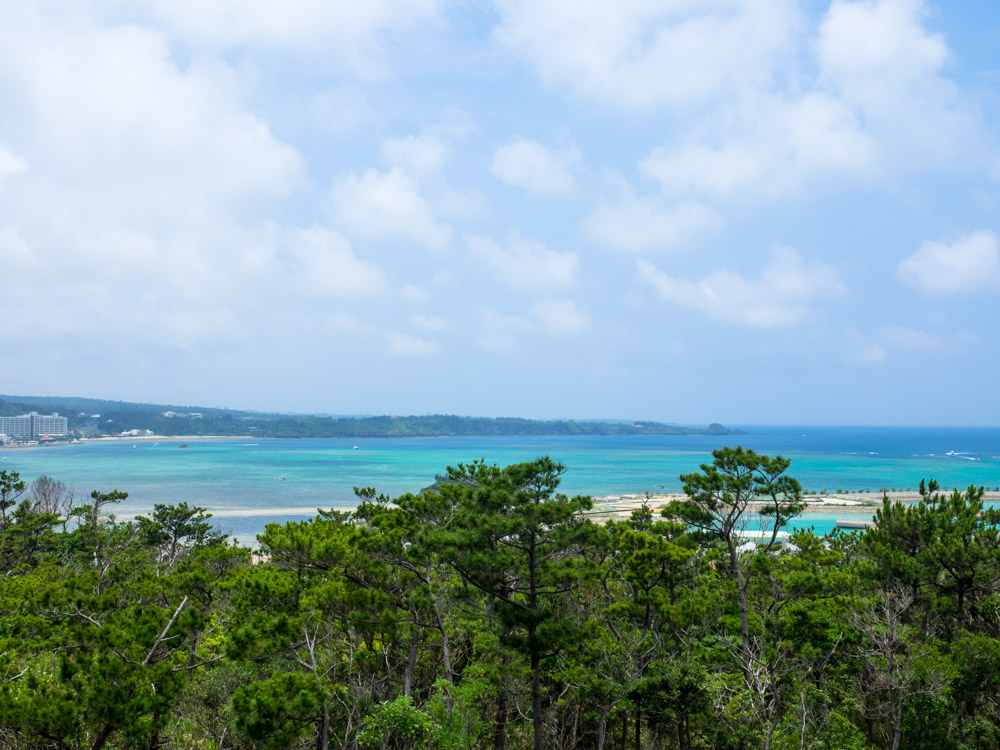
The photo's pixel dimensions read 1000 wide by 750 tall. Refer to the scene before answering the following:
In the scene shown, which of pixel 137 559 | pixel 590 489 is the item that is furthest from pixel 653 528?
pixel 590 489

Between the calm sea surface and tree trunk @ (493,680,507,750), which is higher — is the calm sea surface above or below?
below

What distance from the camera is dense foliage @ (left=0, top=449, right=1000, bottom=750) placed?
313 inches

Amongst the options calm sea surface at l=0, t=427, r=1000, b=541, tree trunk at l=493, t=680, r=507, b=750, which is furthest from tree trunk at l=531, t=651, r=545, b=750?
calm sea surface at l=0, t=427, r=1000, b=541

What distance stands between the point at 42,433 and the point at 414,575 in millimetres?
226241

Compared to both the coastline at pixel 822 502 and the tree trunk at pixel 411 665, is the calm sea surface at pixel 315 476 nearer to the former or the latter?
the coastline at pixel 822 502

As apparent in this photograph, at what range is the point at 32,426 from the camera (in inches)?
7313

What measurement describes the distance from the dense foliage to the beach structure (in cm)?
21557

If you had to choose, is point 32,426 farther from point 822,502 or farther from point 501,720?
point 501,720

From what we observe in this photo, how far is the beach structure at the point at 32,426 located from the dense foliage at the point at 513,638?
215566 mm

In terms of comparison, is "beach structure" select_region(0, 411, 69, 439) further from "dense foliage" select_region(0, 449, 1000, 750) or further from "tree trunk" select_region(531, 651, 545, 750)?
"tree trunk" select_region(531, 651, 545, 750)

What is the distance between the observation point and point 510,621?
34.8ft

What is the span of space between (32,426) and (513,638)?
750 ft

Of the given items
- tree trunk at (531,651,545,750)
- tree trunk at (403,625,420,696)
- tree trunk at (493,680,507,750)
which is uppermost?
tree trunk at (403,625,420,696)

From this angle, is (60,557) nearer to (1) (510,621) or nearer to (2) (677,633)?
(1) (510,621)
